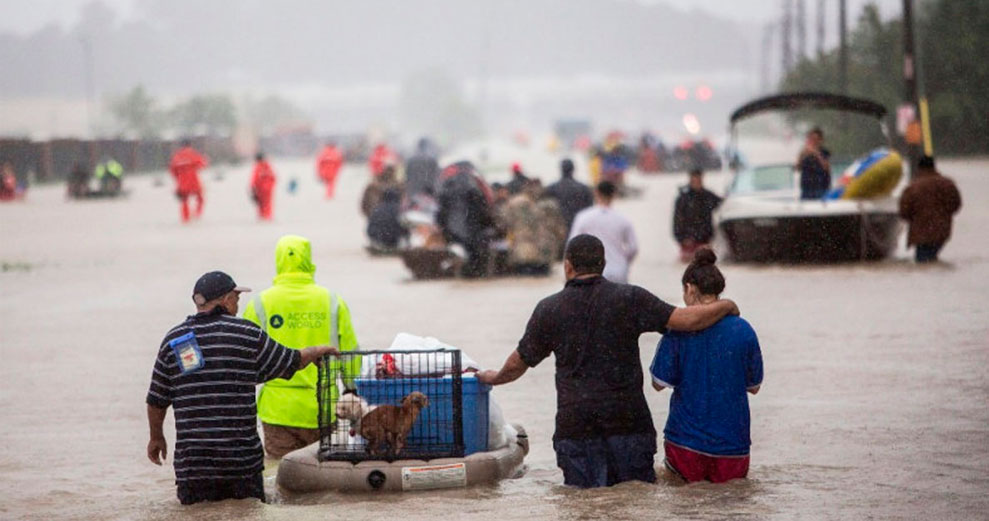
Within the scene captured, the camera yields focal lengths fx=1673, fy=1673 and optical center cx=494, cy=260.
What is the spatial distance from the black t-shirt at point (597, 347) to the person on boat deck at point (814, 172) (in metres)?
15.3

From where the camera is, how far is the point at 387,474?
8430 mm

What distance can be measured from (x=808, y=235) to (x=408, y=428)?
1482 centimetres

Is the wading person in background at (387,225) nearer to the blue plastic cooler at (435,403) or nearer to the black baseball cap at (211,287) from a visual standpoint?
the blue plastic cooler at (435,403)

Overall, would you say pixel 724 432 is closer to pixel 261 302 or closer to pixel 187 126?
pixel 261 302

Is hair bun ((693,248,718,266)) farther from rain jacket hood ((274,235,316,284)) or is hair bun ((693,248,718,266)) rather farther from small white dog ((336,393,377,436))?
rain jacket hood ((274,235,316,284))

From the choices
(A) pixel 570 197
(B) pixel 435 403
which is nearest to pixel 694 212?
(A) pixel 570 197

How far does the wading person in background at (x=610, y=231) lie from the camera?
16.0 m

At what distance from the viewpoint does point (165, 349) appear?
7816 mm

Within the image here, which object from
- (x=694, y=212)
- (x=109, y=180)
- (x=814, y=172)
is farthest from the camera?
(x=109, y=180)

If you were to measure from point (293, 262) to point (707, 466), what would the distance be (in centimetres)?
259

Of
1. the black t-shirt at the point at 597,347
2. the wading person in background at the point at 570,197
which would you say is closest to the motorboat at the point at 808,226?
the wading person in background at the point at 570,197

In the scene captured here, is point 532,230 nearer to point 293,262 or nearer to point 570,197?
point 570,197

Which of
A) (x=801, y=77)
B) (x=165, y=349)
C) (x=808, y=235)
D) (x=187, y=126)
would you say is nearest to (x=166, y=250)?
(x=808, y=235)

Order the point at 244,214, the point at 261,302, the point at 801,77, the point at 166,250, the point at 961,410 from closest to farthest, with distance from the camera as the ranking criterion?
the point at 261,302 < the point at 961,410 < the point at 166,250 < the point at 244,214 < the point at 801,77
